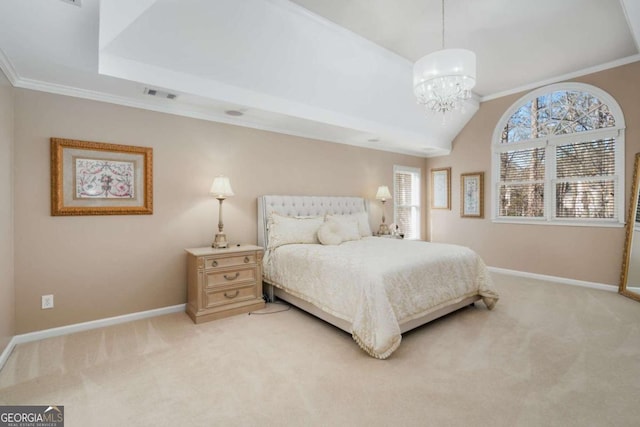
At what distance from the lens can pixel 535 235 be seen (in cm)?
482

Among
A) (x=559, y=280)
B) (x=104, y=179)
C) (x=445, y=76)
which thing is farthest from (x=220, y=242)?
(x=559, y=280)

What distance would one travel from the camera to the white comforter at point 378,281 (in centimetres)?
239

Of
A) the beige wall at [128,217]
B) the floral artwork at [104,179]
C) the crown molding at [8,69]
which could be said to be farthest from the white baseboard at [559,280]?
the crown molding at [8,69]

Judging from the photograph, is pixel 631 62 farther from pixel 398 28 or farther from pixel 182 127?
pixel 182 127

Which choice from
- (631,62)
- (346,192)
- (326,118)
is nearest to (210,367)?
(326,118)

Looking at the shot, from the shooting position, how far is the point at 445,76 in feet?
8.75

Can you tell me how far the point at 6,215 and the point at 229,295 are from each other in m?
1.99

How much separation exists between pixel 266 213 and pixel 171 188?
1176 mm

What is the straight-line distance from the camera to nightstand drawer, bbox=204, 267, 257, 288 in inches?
125

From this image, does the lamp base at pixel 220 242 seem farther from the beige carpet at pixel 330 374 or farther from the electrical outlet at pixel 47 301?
the electrical outlet at pixel 47 301

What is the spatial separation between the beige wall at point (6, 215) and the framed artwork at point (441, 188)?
6.21 m

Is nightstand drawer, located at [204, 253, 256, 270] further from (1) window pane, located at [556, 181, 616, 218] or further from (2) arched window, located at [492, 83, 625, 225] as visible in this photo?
(1) window pane, located at [556, 181, 616, 218]

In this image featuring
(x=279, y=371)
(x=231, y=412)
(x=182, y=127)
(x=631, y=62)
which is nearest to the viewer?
(x=231, y=412)

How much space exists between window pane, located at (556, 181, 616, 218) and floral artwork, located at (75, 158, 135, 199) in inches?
230
